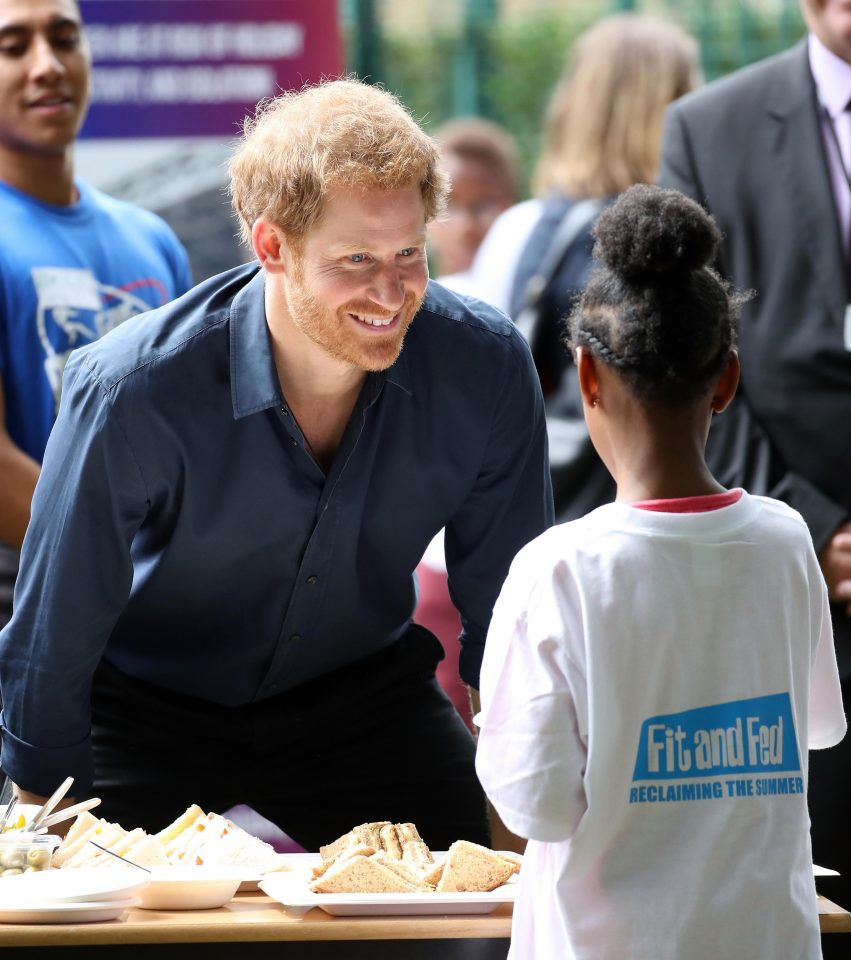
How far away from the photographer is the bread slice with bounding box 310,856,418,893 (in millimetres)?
1950

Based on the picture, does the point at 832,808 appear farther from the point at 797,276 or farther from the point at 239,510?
the point at 239,510

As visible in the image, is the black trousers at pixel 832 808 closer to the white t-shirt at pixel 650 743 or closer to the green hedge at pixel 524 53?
the white t-shirt at pixel 650 743

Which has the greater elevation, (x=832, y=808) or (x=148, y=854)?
(x=148, y=854)

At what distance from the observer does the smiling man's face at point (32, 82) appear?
341 centimetres

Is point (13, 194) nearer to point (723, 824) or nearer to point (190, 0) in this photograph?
point (190, 0)

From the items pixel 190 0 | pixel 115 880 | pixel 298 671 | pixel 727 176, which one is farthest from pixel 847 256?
pixel 190 0

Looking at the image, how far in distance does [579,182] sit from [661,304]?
201 centimetres

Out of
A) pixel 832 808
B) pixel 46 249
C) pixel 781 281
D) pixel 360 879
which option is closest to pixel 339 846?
pixel 360 879

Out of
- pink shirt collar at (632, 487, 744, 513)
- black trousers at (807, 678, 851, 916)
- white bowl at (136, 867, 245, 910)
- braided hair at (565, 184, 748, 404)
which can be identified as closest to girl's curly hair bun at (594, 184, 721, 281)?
braided hair at (565, 184, 748, 404)

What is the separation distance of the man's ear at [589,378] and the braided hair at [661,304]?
0.01 m

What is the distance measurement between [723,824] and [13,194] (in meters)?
2.31

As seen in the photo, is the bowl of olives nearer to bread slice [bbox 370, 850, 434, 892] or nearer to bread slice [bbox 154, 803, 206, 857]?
bread slice [bbox 154, 803, 206, 857]

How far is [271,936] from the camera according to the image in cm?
188

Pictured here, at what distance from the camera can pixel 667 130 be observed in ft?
9.86
